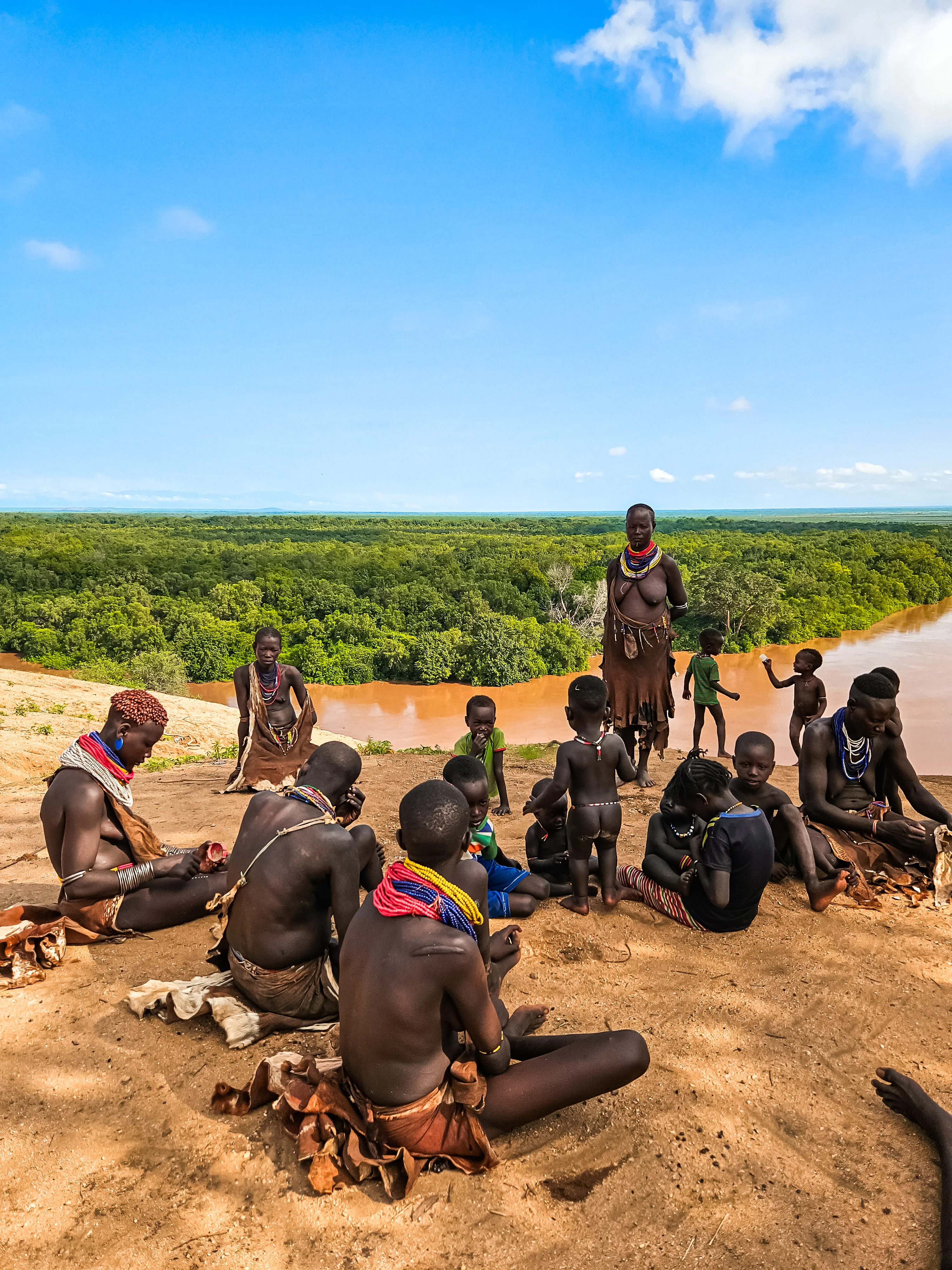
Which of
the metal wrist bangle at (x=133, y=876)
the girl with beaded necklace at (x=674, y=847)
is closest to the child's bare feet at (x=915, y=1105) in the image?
the girl with beaded necklace at (x=674, y=847)

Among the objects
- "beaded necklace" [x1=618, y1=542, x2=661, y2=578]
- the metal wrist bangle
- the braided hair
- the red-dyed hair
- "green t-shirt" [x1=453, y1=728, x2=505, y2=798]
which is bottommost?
the metal wrist bangle

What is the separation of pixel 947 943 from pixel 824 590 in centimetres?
3196

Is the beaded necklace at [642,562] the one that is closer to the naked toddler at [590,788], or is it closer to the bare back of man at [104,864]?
the naked toddler at [590,788]

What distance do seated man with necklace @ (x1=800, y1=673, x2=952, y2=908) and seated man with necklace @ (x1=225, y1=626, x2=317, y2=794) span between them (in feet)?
13.9

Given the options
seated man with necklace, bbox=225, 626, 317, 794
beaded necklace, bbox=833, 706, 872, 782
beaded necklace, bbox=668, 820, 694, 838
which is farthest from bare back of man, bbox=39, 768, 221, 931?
beaded necklace, bbox=833, 706, 872, 782

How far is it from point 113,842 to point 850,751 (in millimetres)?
4159

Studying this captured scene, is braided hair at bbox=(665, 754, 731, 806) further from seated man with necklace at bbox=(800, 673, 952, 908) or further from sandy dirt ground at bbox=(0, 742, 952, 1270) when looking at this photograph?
seated man with necklace at bbox=(800, 673, 952, 908)

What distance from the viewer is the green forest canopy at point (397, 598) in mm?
22516

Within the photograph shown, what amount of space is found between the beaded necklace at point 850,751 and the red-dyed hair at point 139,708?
12.4 feet

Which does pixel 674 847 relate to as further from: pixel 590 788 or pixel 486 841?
pixel 486 841

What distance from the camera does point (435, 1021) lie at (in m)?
2.04

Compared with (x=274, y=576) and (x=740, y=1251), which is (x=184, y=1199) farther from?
(x=274, y=576)

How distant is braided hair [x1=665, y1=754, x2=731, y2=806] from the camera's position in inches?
142

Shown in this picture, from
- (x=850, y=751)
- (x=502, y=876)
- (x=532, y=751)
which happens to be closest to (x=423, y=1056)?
(x=502, y=876)
